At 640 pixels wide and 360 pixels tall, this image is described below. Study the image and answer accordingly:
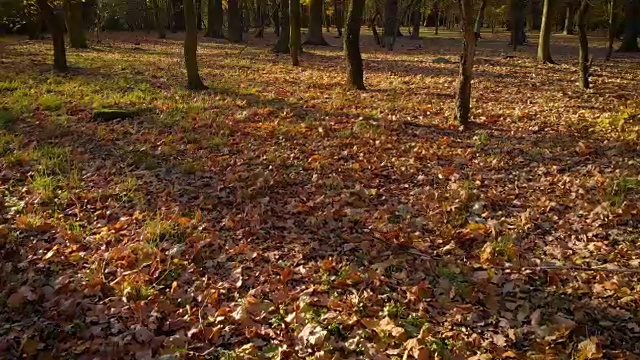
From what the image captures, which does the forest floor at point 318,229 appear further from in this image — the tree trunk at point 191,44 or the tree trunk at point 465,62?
the tree trunk at point 191,44

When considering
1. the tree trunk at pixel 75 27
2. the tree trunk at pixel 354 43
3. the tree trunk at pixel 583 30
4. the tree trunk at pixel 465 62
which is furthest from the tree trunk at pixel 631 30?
the tree trunk at pixel 75 27

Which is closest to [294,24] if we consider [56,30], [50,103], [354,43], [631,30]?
[354,43]

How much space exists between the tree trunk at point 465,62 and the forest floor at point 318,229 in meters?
0.33

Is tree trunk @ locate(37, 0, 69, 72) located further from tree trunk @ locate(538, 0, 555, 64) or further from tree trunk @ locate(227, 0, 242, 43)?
tree trunk @ locate(227, 0, 242, 43)

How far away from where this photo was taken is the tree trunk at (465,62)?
9.06 m

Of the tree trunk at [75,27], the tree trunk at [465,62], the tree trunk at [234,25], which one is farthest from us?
the tree trunk at [234,25]

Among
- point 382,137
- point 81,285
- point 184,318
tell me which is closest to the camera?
point 184,318

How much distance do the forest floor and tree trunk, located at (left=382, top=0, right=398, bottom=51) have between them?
15.7m

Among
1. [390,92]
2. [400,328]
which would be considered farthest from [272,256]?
[390,92]

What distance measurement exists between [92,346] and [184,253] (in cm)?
154

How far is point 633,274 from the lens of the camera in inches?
190

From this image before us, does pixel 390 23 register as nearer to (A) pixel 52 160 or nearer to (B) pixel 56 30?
(B) pixel 56 30

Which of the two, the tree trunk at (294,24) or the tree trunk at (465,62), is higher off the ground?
the tree trunk at (294,24)

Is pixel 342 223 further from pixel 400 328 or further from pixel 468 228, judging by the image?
pixel 400 328
